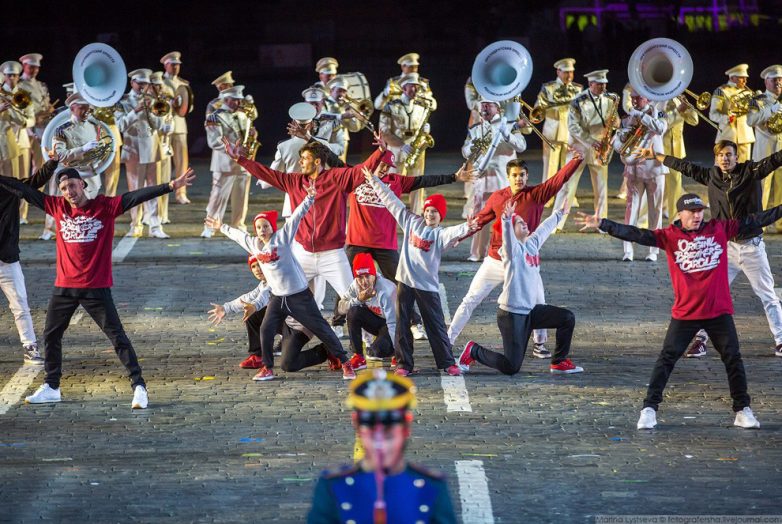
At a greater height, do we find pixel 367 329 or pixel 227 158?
pixel 227 158

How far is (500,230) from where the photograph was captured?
1226 cm

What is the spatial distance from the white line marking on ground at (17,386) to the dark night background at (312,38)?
60.5 ft

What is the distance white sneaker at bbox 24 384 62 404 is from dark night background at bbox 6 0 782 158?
19.4 metres

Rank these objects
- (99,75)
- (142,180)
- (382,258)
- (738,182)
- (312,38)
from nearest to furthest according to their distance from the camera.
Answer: (738,182)
(382,258)
(99,75)
(142,180)
(312,38)

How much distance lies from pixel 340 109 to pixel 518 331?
738 centimetres

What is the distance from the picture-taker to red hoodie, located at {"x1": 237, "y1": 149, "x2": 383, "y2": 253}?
12.7m

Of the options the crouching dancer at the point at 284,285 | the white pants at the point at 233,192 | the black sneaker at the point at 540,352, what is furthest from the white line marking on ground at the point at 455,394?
the white pants at the point at 233,192

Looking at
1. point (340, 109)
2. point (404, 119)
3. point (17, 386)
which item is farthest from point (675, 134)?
point (17, 386)

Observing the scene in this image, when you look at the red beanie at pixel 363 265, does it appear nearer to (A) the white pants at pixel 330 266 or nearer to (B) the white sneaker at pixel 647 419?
(A) the white pants at pixel 330 266

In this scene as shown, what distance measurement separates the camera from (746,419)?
10.4 meters

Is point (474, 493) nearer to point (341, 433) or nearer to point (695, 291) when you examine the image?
point (341, 433)

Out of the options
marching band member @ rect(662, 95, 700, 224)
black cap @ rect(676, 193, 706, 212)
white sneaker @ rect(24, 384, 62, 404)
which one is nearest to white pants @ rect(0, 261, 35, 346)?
white sneaker @ rect(24, 384, 62, 404)

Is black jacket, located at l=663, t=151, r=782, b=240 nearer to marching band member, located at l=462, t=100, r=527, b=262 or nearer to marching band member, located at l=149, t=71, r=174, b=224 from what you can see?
marching band member, located at l=462, t=100, r=527, b=262

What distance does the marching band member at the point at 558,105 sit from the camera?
2062cm
